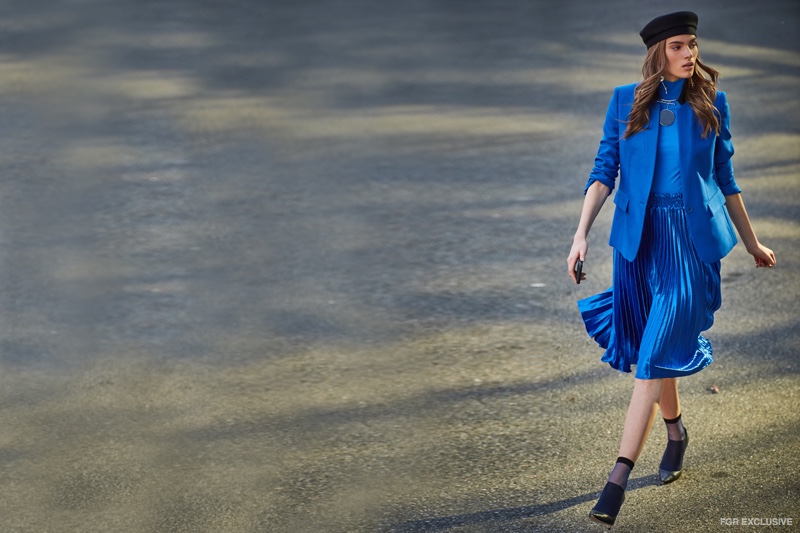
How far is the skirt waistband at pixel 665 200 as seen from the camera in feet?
15.3

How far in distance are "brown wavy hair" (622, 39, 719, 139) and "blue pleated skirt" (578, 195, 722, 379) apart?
30 centimetres

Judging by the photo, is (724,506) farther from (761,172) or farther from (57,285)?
(761,172)

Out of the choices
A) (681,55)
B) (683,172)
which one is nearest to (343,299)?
(683,172)

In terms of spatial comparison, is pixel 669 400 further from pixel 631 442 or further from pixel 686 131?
pixel 686 131

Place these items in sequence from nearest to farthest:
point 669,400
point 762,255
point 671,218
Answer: point 671,218, point 762,255, point 669,400

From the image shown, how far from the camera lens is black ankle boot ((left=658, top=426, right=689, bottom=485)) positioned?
5.05 metres

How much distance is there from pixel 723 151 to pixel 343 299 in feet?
9.71

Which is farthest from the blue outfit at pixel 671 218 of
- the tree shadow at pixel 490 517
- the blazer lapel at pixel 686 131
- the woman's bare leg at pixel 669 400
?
the tree shadow at pixel 490 517

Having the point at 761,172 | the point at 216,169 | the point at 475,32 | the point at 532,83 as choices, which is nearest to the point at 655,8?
the point at 475,32

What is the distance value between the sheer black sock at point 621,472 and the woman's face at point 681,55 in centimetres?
150

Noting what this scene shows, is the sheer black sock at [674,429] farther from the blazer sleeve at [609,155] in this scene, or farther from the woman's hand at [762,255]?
the blazer sleeve at [609,155]

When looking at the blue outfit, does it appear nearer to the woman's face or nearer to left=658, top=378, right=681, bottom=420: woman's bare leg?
the woman's face

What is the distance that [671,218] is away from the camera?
4.68 metres

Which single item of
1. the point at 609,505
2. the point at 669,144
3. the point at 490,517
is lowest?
the point at 490,517
